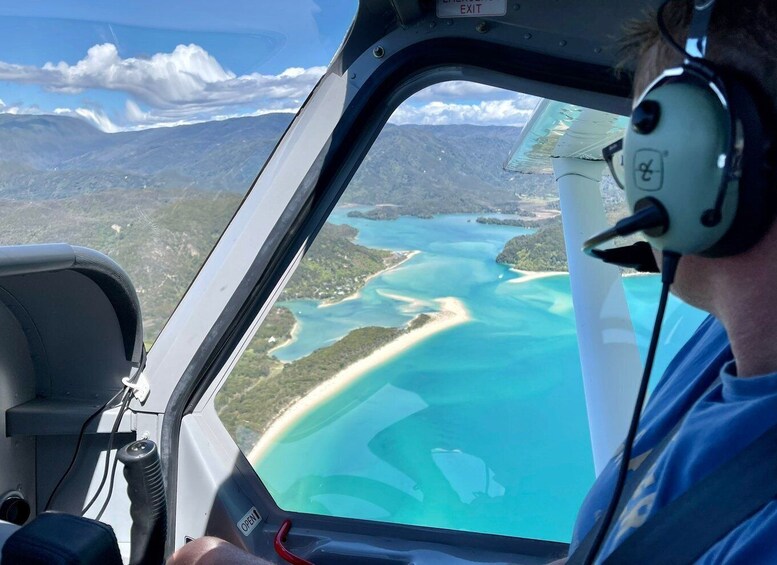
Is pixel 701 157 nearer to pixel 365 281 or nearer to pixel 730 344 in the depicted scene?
pixel 730 344

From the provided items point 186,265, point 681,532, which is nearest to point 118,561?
point 681,532

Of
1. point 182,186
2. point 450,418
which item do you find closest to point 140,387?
point 182,186

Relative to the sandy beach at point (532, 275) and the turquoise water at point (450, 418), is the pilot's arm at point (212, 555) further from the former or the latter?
the sandy beach at point (532, 275)

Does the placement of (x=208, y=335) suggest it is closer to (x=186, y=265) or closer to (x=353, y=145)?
(x=186, y=265)

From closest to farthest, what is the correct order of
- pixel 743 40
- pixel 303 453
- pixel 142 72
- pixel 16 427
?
pixel 743 40 < pixel 142 72 < pixel 16 427 < pixel 303 453

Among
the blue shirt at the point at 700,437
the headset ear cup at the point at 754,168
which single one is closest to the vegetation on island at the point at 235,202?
the blue shirt at the point at 700,437
